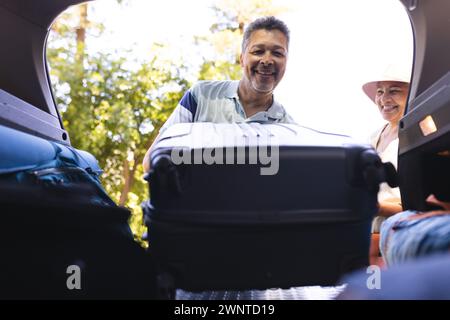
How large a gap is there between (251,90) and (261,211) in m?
0.69

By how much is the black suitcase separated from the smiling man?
46cm

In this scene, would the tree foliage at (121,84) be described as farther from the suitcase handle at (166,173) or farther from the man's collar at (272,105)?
the suitcase handle at (166,173)

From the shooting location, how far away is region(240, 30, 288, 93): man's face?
1.40 meters

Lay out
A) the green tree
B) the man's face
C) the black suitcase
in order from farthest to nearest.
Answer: the green tree
the man's face
the black suitcase

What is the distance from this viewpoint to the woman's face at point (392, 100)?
1.63m

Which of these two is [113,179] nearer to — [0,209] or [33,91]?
[33,91]

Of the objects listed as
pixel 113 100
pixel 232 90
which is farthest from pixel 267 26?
pixel 113 100

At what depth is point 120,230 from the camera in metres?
1.06

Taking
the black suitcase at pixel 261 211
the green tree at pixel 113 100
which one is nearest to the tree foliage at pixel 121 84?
the green tree at pixel 113 100

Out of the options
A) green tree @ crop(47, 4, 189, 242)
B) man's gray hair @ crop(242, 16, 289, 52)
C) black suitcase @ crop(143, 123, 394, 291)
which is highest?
green tree @ crop(47, 4, 189, 242)

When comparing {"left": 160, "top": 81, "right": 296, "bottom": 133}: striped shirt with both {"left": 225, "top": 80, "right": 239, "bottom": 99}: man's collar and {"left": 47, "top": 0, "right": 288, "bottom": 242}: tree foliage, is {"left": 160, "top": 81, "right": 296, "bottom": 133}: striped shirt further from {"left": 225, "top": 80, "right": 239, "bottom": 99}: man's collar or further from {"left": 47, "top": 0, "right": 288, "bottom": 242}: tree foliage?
{"left": 47, "top": 0, "right": 288, "bottom": 242}: tree foliage

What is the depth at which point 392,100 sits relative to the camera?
1.66 meters

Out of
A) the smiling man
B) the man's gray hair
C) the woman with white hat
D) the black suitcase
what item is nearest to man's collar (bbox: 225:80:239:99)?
the smiling man

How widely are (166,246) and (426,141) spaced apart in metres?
0.66
